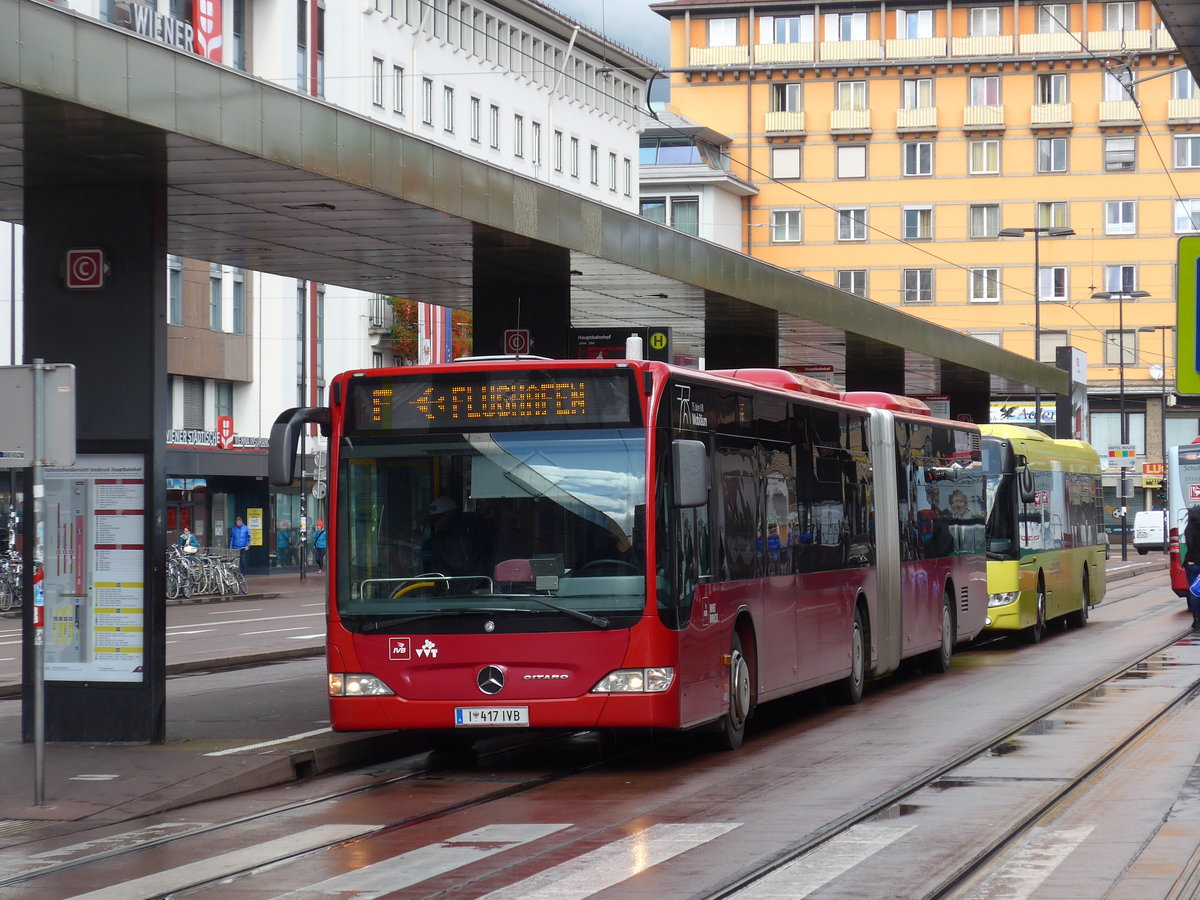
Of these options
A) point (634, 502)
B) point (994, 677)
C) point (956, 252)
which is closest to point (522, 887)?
point (634, 502)

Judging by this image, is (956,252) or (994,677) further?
(956,252)

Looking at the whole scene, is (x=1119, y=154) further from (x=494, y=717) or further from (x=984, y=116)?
(x=494, y=717)

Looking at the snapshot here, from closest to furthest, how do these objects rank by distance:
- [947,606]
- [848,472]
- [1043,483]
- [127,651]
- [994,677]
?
[127,651] < [848,472] < [994,677] < [947,606] < [1043,483]

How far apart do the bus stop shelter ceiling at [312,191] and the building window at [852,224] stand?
66200 millimetres

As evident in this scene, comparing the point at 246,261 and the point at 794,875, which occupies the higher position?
the point at 246,261

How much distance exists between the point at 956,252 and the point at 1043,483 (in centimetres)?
6451

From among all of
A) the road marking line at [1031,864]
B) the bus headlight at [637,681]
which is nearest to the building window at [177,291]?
the bus headlight at [637,681]

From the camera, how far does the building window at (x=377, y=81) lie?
62.0m

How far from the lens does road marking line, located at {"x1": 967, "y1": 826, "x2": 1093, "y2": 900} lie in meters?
8.26

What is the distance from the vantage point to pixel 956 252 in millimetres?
90125

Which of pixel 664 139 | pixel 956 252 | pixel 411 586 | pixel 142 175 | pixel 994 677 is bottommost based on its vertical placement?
pixel 994 677

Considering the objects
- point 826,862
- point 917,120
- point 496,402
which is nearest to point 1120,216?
point 917,120

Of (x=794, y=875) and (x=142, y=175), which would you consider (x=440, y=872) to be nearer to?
(x=794, y=875)

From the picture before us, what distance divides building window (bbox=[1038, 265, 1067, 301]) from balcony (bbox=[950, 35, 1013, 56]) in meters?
10.1
